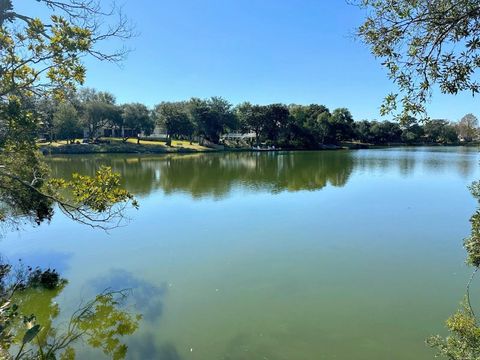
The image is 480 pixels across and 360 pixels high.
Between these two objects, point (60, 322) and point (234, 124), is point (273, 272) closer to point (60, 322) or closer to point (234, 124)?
point (60, 322)

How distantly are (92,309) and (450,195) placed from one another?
840 inches

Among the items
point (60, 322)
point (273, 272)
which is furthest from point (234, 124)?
point (60, 322)

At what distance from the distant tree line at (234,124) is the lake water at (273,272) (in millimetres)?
43661

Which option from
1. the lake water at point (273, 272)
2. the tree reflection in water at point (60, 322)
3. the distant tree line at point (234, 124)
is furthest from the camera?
the distant tree line at point (234, 124)

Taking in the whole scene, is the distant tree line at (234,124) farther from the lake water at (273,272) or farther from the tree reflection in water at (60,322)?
the tree reflection in water at (60,322)

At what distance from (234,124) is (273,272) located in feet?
218

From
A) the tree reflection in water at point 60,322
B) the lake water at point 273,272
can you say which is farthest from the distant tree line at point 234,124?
the tree reflection in water at point 60,322

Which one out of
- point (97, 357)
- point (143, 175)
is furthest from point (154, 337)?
point (143, 175)

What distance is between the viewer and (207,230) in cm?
1365

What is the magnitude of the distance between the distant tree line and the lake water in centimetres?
4366

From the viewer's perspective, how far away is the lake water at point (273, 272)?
627 centimetres

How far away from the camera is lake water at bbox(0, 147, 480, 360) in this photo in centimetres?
627

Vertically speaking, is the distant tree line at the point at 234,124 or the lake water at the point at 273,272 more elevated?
the distant tree line at the point at 234,124

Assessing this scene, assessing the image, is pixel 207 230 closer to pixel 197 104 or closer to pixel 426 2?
pixel 426 2
